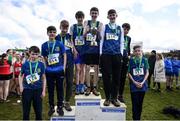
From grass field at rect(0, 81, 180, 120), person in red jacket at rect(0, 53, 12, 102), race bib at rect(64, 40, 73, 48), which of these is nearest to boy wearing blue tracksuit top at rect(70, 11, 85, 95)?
race bib at rect(64, 40, 73, 48)

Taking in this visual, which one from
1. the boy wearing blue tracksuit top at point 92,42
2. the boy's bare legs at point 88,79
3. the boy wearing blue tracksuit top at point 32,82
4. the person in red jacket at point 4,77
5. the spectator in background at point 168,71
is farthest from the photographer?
the spectator in background at point 168,71

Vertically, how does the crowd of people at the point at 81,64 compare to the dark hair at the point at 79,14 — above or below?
below

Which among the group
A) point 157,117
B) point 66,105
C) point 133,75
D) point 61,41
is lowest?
point 157,117

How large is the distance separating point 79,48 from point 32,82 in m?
1.32

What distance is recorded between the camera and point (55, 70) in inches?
264

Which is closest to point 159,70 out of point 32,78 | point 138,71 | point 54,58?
point 138,71

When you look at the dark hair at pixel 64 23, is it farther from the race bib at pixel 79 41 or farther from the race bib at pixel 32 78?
the race bib at pixel 32 78

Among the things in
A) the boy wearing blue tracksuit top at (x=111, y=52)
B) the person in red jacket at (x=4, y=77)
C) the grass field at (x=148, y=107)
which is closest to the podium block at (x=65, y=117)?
the boy wearing blue tracksuit top at (x=111, y=52)

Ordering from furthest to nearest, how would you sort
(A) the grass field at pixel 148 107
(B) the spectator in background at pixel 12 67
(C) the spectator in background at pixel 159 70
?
(C) the spectator in background at pixel 159 70 → (B) the spectator in background at pixel 12 67 → (A) the grass field at pixel 148 107

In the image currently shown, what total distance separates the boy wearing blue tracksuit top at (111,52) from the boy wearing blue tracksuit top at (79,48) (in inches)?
22.2

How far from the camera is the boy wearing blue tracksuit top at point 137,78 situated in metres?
7.03

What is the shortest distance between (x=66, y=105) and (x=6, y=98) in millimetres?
4869

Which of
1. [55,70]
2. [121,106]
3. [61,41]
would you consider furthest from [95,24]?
[121,106]

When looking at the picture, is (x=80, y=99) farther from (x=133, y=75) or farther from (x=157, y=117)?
(x=157, y=117)
